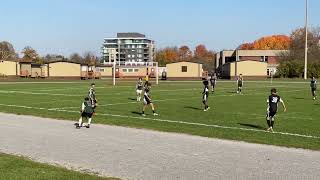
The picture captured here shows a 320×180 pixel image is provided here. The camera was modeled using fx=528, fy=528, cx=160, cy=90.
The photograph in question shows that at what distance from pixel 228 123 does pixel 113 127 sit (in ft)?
14.6

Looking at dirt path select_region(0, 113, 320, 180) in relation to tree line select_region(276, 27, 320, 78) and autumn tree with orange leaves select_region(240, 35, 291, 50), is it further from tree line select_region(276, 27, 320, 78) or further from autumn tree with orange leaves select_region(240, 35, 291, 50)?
autumn tree with orange leaves select_region(240, 35, 291, 50)

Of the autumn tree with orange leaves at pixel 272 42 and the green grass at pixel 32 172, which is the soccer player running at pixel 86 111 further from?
the autumn tree with orange leaves at pixel 272 42

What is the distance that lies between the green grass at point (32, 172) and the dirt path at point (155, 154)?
54 centimetres

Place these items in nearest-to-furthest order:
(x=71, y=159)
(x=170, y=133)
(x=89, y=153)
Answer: (x=71, y=159) → (x=89, y=153) → (x=170, y=133)

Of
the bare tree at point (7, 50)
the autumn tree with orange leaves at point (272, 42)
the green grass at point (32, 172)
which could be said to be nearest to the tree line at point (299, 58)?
the autumn tree with orange leaves at point (272, 42)

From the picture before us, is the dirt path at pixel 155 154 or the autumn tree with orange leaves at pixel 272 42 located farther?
the autumn tree with orange leaves at pixel 272 42

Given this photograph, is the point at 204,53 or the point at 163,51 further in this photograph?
the point at 204,53

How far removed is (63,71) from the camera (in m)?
95.2

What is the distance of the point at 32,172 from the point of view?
9.80 meters

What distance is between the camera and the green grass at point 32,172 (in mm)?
9344

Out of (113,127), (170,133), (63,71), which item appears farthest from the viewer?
(63,71)

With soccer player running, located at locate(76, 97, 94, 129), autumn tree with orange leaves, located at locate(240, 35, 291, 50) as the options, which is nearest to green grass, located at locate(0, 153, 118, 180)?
soccer player running, located at locate(76, 97, 94, 129)

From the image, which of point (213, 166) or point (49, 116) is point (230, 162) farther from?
point (49, 116)

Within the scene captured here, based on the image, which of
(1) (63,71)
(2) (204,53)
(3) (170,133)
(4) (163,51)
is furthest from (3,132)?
(2) (204,53)
